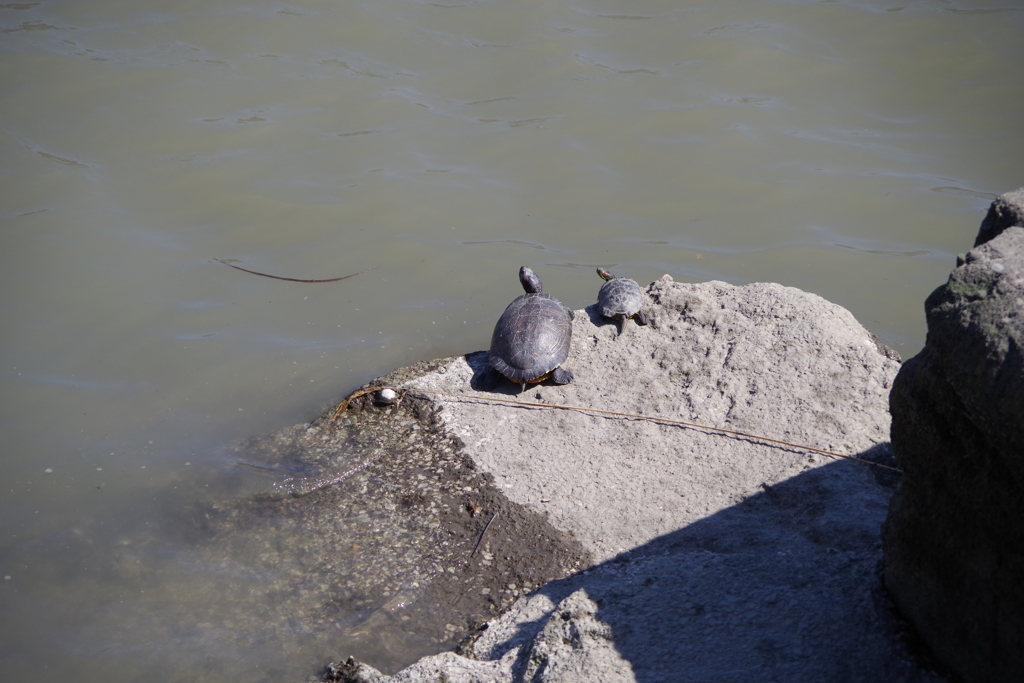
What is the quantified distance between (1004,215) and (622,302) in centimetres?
250

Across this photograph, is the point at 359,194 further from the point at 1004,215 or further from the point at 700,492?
the point at 1004,215

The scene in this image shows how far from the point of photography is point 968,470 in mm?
1800

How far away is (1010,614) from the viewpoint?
1.67 meters

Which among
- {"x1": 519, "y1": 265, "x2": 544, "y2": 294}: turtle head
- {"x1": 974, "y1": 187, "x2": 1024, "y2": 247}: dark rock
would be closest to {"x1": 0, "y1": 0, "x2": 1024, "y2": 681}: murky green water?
{"x1": 519, "y1": 265, "x2": 544, "y2": 294}: turtle head

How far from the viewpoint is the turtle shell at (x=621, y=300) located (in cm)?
444

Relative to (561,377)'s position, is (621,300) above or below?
above

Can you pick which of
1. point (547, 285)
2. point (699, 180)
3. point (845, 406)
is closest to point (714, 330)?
point (845, 406)

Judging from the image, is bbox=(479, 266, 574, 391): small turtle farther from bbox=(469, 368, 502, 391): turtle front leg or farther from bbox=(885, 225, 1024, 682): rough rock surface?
bbox=(885, 225, 1024, 682): rough rock surface

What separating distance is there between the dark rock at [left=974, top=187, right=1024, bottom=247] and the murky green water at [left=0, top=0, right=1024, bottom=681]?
120 inches

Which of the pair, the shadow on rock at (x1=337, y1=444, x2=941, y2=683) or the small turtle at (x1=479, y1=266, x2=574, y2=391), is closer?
the shadow on rock at (x1=337, y1=444, x2=941, y2=683)

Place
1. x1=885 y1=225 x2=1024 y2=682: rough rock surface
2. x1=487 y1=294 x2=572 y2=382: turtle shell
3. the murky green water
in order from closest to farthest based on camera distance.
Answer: x1=885 y1=225 x2=1024 y2=682: rough rock surface, the murky green water, x1=487 y1=294 x2=572 y2=382: turtle shell

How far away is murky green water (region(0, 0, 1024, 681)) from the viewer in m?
4.09

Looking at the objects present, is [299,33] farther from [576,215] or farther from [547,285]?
[547,285]

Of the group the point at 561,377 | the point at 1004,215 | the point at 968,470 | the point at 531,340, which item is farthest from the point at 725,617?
the point at 531,340
